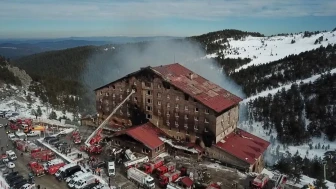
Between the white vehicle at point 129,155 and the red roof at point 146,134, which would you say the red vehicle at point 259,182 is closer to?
the red roof at point 146,134

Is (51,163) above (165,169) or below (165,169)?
above

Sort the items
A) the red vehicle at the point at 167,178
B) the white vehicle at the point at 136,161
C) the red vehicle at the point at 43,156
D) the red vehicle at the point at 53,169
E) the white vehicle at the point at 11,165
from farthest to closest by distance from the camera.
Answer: the red vehicle at the point at 43,156
the white vehicle at the point at 136,161
the white vehicle at the point at 11,165
the red vehicle at the point at 53,169
the red vehicle at the point at 167,178

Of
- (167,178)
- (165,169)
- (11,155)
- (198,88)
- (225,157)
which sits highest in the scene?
(198,88)

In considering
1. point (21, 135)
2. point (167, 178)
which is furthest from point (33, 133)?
point (167, 178)


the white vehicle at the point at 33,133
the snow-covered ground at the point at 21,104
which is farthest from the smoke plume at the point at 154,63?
the white vehicle at the point at 33,133

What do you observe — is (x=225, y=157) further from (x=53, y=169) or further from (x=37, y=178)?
(x=37, y=178)

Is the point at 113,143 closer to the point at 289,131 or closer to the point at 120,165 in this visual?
the point at 120,165

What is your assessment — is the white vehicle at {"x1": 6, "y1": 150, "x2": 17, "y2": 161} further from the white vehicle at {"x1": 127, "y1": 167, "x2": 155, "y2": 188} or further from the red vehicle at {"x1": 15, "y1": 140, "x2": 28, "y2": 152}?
the white vehicle at {"x1": 127, "y1": 167, "x2": 155, "y2": 188}
